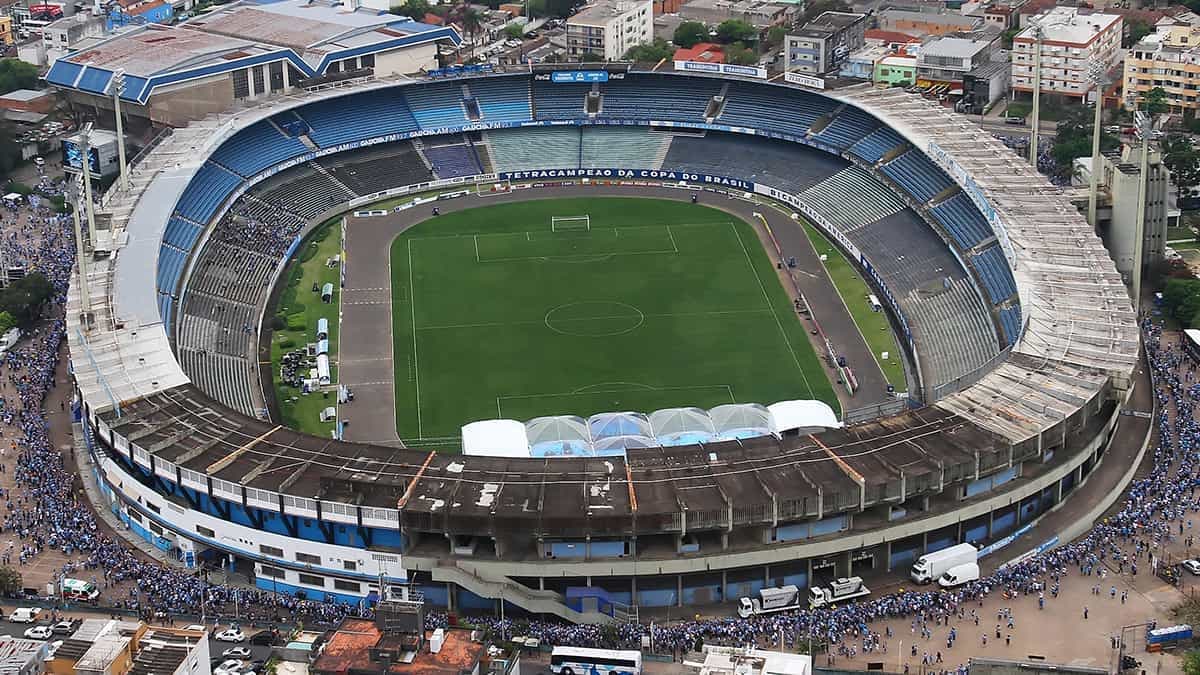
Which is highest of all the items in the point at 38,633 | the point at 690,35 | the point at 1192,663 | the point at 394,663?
the point at 690,35

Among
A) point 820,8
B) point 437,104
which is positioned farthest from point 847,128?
point 820,8

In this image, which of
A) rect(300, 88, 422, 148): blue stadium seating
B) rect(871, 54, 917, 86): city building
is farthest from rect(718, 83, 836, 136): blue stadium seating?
rect(300, 88, 422, 148): blue stadium seating

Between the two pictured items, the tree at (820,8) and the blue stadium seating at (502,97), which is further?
the tree at (820,8)

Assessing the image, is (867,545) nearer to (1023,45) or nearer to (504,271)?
(504,271)

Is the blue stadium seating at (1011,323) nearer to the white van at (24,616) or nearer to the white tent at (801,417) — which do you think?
the white tent at (801,417)

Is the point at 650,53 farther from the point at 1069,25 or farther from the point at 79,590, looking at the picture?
the point at 79,590

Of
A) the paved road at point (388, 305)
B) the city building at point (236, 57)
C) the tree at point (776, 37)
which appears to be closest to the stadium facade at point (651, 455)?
the paved road at point (388, 305)
